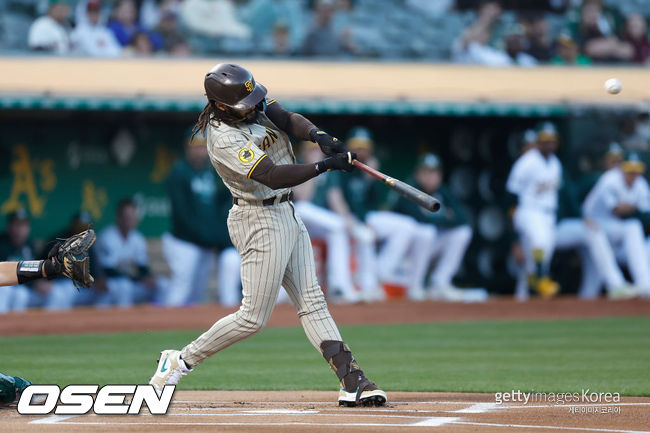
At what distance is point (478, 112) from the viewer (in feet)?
43.0

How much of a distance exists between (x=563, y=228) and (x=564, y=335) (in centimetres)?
458

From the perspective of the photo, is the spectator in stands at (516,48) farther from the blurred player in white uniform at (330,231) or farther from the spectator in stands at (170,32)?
the spectator in stands at (170,32)

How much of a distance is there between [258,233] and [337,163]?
56cm

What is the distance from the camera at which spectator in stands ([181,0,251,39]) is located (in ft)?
44.3

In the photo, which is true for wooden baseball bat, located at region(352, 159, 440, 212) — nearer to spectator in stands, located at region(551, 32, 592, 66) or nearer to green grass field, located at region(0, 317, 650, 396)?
green grass field, located at region(0, 317, 650, 396)

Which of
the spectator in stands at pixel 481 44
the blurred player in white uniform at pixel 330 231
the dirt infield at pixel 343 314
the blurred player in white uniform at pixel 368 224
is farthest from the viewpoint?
the spectator in stands at pixel 481 44

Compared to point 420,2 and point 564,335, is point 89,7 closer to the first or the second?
point 420,2

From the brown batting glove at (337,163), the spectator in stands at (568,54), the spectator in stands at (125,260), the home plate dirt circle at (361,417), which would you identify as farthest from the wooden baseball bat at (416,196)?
the spectator in stands at (568,54)

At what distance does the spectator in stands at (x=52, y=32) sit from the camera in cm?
1227

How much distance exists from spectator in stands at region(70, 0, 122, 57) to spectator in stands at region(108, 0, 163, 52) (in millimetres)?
111

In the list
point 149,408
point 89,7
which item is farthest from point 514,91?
point 149,408

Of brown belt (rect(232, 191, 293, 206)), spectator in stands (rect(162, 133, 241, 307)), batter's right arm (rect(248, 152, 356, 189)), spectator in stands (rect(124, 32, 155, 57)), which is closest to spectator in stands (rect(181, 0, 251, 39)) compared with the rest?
spectator in stands (rect(124, 32, 155, 57))

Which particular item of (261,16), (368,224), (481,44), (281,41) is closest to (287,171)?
(368,224)

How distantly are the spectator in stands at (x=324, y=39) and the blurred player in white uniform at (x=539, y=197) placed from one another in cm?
272
